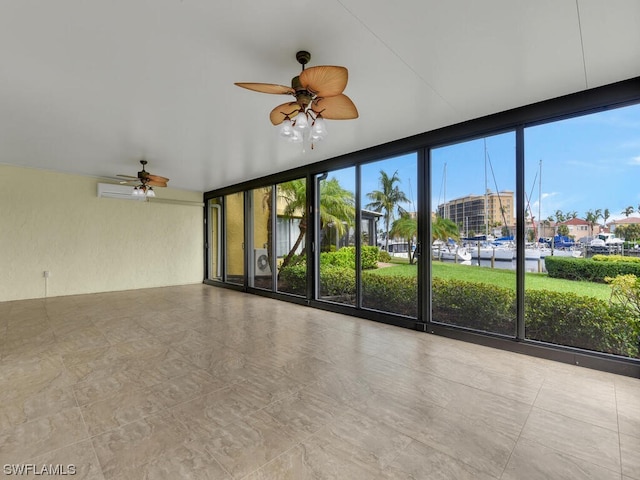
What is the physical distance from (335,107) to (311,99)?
9.5 inches

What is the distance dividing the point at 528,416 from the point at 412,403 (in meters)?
0.75

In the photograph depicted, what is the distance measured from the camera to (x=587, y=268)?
3.04 meters

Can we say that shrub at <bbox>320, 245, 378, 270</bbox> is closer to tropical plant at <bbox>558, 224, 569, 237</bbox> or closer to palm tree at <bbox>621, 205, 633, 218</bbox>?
tropical plant at <bbox>558, 224, 569, 237</bbox>

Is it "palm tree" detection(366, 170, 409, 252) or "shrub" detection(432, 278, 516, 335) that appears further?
"palm tree" detection(366, 170, 409, 252)

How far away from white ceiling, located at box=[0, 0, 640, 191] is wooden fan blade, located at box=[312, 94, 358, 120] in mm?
339

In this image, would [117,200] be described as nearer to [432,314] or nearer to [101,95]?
[101,95]

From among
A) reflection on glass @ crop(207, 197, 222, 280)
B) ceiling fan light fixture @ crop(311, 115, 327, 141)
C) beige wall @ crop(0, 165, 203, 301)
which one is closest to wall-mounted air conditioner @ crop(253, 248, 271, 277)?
reflection on glass @ crop(207, 197, 222, 280)

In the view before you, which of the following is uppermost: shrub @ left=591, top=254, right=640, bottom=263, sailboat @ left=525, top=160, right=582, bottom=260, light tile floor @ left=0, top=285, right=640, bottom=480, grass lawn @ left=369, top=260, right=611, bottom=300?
sailboat @ left=525, top=160, right=582, bottom=260

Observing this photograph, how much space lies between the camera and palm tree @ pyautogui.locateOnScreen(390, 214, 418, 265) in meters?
4.16

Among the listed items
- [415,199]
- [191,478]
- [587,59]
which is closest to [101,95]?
[191,478]

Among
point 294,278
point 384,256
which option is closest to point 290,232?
point 294,278

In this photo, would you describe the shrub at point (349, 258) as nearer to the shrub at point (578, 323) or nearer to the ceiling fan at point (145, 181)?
the shrub at point (578, 323)

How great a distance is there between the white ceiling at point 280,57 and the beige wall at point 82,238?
2665 mm

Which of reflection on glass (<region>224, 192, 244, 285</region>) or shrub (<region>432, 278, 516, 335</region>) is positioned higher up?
reflection on glass (<region>224, 192, 244, 285</region>)
